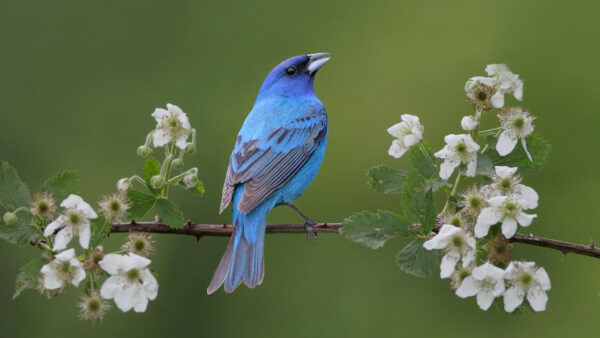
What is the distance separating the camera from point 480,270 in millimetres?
2896

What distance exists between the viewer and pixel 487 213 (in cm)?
301

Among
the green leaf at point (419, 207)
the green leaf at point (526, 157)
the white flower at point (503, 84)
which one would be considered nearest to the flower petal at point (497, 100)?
the white flower at point (503, 84)

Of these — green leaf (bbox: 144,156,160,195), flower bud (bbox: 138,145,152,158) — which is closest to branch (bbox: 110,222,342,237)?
green leaf (bbox: 144,156,160,195)

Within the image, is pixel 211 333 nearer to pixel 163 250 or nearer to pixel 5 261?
→ pixel 163 250

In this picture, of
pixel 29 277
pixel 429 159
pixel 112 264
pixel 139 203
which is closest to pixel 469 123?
pixel 429 159

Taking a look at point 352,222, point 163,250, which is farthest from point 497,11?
point 352,222

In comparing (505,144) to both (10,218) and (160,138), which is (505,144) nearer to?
(160,138)

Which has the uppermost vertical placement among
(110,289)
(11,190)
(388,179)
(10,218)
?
(388,179)

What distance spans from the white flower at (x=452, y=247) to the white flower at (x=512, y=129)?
0.38 metres

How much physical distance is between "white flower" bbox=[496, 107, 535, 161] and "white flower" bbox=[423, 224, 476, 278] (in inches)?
14.9

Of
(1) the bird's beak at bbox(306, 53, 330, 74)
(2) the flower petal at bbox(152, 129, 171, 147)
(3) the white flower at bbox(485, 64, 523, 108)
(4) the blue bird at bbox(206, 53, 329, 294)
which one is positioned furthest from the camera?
(1) the bird's beak at bbox(306, 53, 330, 74)

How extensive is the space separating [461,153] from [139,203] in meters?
1.14

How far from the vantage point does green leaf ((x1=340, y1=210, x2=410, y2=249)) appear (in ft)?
10.3

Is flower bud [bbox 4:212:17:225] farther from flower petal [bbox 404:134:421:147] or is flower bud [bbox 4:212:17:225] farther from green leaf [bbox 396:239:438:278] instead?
flower petal [bbox 404:134:421:147]
